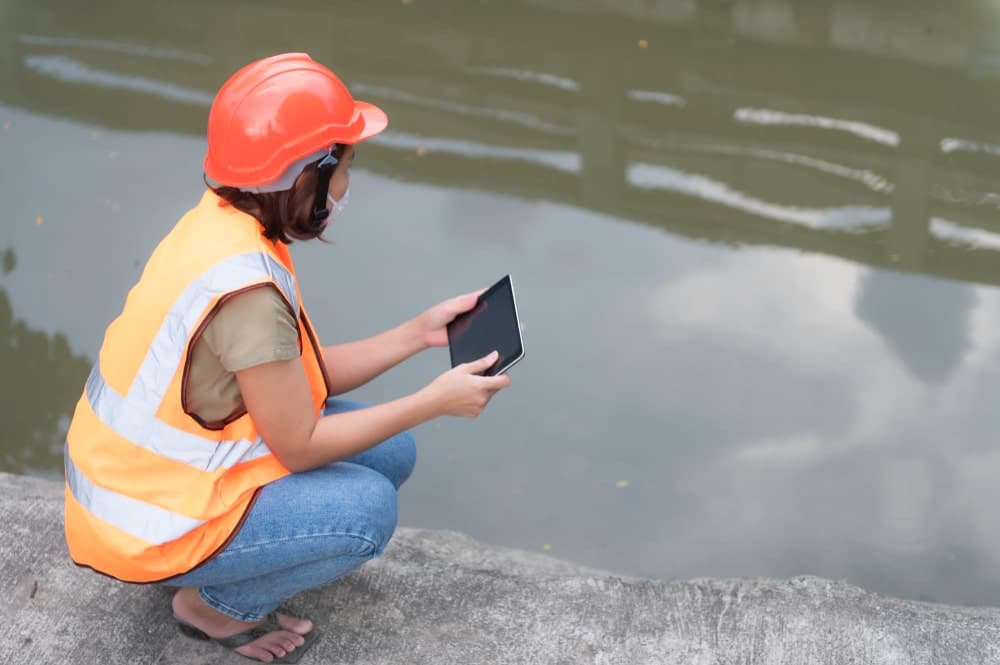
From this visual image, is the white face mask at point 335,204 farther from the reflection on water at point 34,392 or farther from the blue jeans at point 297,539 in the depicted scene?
the reflection on water at point 34,392

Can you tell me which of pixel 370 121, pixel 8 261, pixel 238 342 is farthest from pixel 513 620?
pixel 8 261

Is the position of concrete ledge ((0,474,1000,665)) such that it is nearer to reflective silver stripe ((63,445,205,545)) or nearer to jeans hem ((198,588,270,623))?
jeans hem ((198,588,270,623))

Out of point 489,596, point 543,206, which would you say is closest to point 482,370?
point 489,596

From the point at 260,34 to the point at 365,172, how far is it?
1.43 metres

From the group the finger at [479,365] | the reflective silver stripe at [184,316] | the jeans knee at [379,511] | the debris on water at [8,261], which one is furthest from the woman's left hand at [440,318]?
the debris on water at [8,261]

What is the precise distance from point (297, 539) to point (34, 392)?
187cm

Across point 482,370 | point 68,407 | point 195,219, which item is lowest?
point 68,407

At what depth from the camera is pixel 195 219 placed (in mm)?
2031

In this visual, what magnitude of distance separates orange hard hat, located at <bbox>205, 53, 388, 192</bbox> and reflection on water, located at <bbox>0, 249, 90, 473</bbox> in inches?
69.5

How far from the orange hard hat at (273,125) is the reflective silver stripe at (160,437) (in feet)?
1.41

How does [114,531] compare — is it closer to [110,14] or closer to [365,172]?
[365,172]

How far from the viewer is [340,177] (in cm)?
206

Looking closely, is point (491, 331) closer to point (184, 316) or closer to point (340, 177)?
point (340, 177)

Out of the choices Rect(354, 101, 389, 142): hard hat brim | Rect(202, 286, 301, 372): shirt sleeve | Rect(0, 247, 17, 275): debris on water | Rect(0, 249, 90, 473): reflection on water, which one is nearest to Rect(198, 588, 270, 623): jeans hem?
Rect(202, 286, 301, 372): shirt sleeve
